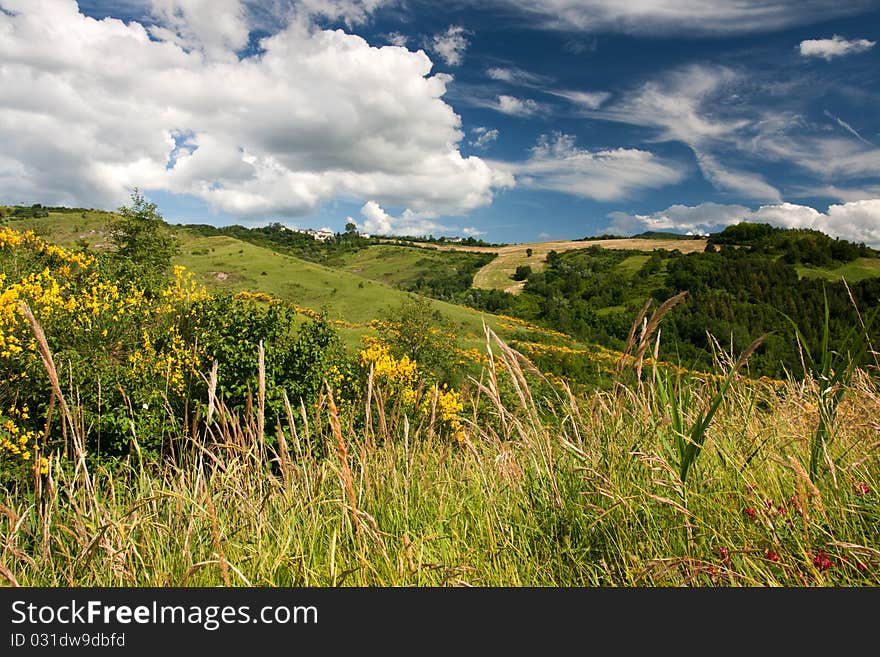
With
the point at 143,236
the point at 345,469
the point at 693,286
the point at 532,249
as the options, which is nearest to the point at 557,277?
the point at 532,249

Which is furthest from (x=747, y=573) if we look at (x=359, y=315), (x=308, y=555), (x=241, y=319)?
(x=359, y=315)

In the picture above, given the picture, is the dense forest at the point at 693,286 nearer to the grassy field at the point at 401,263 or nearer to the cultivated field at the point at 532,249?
the cultivated field at the point at 532,249

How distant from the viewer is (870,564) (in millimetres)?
1584

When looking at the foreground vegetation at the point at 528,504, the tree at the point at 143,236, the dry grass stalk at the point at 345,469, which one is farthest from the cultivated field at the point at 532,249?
the dry grass stalk at the point at 345,469

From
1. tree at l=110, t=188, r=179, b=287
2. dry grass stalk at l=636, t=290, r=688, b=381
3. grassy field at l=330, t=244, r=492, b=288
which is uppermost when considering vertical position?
grassy field at l=330, t=244, r=492, b=288

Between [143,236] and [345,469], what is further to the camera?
[143,236]

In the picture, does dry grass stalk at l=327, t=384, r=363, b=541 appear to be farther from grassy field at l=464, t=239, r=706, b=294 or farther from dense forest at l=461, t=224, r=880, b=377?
grassy field at l=464, t=239, r=706, b=294

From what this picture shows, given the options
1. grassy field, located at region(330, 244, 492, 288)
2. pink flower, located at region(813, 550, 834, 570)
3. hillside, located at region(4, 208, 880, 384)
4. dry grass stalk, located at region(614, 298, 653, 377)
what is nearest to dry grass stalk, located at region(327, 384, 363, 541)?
dry grass stalk, located at region(614, 298, 653, 377)

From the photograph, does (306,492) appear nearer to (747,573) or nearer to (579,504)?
(579,504)

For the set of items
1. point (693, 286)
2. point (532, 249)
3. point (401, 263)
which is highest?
point (532, 249)

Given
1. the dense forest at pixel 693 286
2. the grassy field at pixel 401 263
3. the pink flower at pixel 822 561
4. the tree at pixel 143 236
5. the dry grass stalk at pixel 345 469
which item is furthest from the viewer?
the grassy field at pixel 401 263

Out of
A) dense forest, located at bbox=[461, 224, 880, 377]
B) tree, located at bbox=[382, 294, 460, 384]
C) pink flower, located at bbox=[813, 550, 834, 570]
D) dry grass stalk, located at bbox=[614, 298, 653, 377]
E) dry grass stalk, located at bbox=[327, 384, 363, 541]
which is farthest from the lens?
dense forest, located at bbox=[461, 224, 880, 377]

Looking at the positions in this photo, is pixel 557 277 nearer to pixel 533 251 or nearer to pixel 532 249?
pixel 533 251

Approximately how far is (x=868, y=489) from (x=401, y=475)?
195 centimetres
